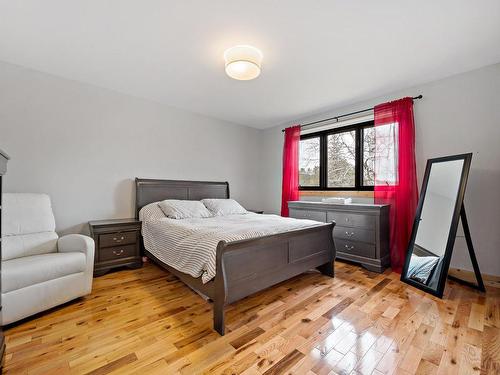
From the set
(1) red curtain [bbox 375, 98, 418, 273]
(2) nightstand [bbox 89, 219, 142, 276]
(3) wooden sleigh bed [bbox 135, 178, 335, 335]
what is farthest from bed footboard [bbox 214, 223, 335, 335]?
(2) nightstand [bbox 89, 219, 142, 276]

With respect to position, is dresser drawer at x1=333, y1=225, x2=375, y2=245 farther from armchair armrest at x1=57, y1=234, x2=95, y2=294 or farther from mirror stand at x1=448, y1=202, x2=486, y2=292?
armchair armrest at x1=57, y1=234, x2=95, y2=294

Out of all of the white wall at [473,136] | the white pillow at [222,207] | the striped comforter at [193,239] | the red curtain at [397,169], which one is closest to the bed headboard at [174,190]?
the white pillow at [222,207]

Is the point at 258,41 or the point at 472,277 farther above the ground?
the point at 258,41

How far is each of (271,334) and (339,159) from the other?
3041 millimetres

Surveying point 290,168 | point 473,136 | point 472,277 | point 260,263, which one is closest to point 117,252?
point 260,263

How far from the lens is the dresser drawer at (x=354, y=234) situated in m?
3.02

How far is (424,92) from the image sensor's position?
2980mm

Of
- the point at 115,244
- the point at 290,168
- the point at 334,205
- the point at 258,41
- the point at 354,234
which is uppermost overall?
the point at 258,41

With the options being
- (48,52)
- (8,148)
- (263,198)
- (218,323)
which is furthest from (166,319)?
(263,198)

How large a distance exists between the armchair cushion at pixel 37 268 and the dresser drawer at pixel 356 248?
120 inches

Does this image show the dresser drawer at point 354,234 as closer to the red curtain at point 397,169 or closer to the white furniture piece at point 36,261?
the red curtain at point 397,169

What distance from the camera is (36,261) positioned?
1.92 meters

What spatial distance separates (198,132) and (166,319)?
3.05m

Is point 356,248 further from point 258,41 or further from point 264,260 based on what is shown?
point 258,41
